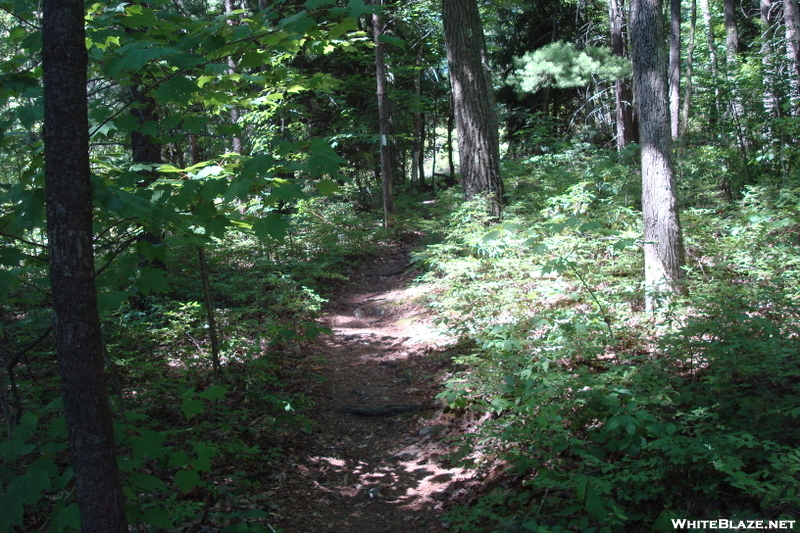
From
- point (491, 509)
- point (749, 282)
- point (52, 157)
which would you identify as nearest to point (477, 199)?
point (749, 282)

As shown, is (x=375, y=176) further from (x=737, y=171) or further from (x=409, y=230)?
(x=737, y=171)

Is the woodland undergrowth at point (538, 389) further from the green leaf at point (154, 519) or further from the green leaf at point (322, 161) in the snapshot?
the green leaf at point (322, 161)

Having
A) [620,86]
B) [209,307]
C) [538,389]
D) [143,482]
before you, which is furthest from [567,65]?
[143,482]

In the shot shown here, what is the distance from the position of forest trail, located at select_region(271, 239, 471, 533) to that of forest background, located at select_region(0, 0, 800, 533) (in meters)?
0.33

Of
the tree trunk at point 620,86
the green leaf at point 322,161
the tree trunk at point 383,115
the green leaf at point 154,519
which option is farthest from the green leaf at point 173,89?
the tree trunk at point 620,86

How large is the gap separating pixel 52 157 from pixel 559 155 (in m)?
12.8

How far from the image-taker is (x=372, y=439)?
16.8 feet

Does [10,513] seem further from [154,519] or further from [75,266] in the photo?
[75,266]

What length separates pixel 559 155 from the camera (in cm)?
1327

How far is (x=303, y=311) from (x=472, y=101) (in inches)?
188

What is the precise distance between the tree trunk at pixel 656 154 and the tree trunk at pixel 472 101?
311 centimetres

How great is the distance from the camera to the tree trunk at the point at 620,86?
14.7 metres

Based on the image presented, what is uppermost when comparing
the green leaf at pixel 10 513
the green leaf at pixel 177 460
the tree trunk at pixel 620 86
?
the tree trunk at pixel 620 86

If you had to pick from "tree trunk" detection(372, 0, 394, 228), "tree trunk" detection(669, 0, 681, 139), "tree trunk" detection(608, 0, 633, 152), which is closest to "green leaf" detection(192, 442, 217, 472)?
"tree trunk" detection(372, 0, 394, 228)
